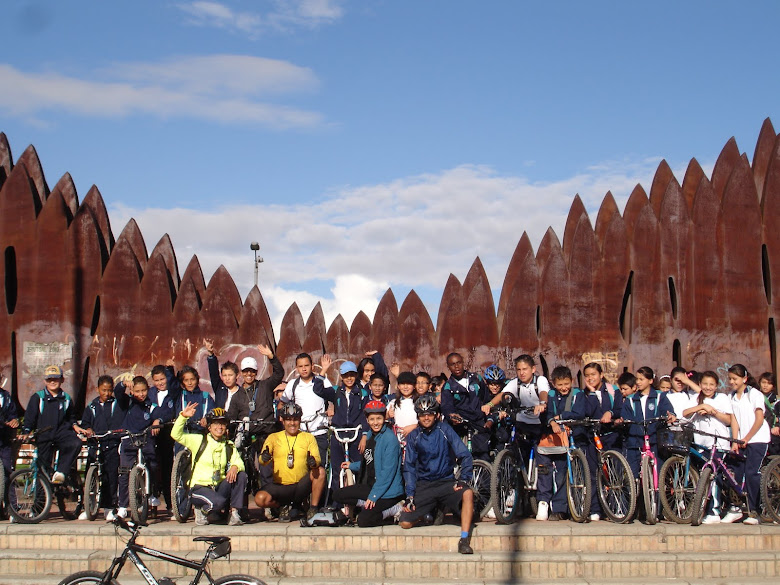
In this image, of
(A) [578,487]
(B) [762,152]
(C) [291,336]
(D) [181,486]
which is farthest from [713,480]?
(B) [762,152]

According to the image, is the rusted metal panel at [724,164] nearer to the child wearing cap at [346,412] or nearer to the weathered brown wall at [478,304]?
the weathered brown wall at [478,304]

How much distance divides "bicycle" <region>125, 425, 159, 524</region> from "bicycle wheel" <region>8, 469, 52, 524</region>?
97cm

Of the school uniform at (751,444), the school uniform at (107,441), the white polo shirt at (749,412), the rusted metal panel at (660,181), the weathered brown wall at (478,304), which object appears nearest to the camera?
the school uniform at (751,444)

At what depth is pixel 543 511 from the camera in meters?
8.62

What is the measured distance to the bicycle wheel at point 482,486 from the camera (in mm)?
8664

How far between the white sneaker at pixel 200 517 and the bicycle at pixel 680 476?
449 centimetres

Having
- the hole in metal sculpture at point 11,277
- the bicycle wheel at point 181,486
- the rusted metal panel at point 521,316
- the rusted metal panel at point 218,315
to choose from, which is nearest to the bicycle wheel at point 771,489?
the bicycle wheel at point 181,486

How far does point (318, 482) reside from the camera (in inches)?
343

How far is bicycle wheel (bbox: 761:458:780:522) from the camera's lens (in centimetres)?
840

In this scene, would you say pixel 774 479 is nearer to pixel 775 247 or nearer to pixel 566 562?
pixel 566 562

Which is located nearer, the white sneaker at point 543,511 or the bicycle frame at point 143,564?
the bicycle frame at point 143,564

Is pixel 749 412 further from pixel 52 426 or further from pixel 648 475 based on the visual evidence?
pixel 52 426

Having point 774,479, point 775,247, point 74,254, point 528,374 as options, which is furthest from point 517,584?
point 74,254

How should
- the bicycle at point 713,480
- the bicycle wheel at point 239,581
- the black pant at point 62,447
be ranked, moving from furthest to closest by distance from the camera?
the black pant at point 62,447, the bicycle at point 713,480, the bicycle wheel at point 239,581
